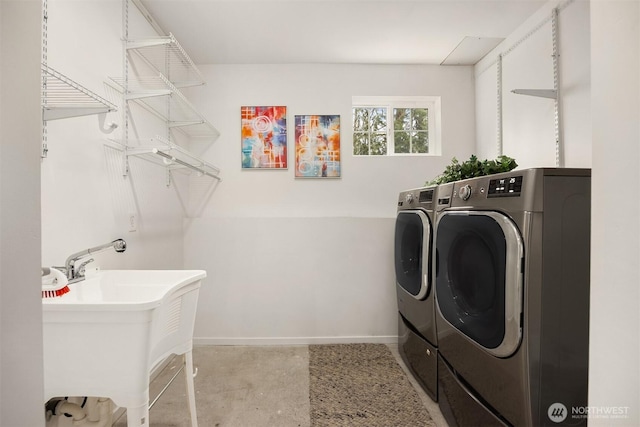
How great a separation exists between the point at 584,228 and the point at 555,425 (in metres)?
0.70

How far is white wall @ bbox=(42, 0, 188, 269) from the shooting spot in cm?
120

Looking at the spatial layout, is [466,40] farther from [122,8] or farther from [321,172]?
[122,8]

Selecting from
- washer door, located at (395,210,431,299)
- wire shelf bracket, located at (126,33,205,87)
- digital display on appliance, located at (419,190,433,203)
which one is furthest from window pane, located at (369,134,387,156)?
wire shelf bracket, located at (126,33,205,87)

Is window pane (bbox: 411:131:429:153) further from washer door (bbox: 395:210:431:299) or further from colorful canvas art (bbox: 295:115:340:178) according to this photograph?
washer door (bbox: 395:210:431:299)

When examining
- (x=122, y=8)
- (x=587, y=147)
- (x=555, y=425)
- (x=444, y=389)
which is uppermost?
(x=122, y=8)

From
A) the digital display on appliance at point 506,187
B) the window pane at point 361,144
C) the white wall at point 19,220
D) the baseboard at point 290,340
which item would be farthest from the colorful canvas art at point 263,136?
the white wall at point 19,220

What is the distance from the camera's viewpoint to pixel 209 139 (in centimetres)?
258

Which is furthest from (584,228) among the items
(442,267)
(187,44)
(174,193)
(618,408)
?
(187,44)

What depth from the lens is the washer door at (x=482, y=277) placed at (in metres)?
1.06

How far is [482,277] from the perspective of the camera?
4.02ft

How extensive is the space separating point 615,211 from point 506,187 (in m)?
0.74

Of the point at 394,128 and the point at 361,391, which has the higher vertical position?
the point at 394,128

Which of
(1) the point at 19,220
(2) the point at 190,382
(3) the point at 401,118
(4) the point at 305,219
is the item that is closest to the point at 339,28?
(3) the point at 401,118

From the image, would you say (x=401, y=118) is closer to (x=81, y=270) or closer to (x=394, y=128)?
(x=394, y=128)
